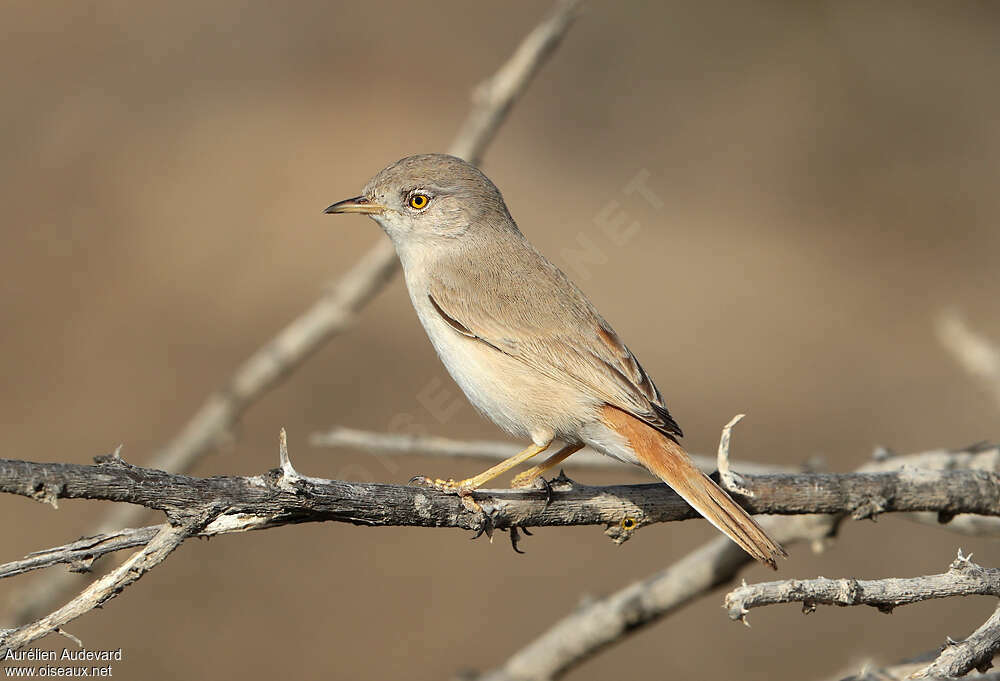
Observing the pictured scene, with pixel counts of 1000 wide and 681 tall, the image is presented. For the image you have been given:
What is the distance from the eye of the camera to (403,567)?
998cm

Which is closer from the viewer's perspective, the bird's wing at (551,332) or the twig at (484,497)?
the twig at (484,497)

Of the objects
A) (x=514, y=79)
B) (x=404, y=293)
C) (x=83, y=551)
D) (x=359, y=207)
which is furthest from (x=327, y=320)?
(x=404, y=293)

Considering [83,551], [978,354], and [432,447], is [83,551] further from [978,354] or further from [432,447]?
[978,354]

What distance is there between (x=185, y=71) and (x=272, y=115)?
145 centimetres

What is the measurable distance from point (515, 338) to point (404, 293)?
9208 millimetres

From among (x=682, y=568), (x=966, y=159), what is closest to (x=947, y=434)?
(x=966, y=159)

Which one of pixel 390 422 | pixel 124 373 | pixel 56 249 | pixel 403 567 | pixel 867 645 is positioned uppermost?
pixel 56 249

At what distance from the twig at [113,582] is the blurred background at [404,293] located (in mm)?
4503

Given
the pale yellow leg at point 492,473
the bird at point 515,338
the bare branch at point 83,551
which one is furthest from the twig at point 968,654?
the bare branch at point 83,551

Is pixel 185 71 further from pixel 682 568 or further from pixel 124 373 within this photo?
pixel 682 568

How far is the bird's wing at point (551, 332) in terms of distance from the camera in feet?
15.5

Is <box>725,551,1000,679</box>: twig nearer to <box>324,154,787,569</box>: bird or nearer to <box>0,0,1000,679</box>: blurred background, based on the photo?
<box>324,154,787,569</box>: bird

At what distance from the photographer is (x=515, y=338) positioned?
16.1 feet

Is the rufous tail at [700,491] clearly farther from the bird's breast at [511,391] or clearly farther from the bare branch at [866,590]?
the bare branch at [866,590]
